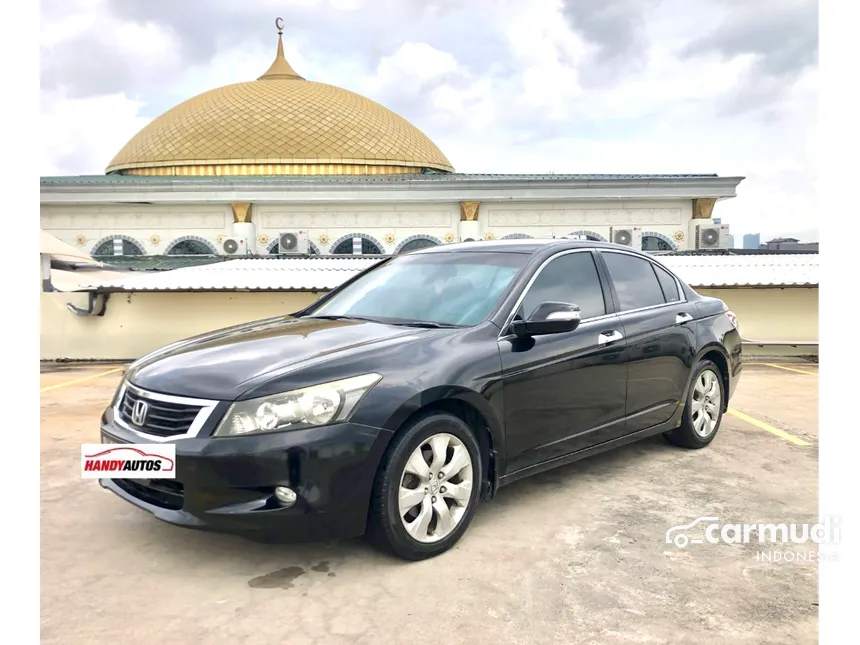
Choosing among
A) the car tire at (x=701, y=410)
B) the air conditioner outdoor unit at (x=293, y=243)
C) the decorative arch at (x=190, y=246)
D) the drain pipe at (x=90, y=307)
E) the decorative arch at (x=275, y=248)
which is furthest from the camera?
the decorative arch at (x=190, y=246)

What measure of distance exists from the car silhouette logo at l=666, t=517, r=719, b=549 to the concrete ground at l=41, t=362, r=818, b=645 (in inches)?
2.0

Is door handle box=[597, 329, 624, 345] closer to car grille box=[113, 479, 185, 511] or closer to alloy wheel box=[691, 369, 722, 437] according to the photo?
alloy wheel box=[691, 369, 722, 437]

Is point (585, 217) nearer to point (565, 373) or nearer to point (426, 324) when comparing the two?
point (565, 373)

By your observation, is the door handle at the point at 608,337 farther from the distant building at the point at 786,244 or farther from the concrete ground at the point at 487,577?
the distant building at the point at 786,244

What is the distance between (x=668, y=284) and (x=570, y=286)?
4.42ft

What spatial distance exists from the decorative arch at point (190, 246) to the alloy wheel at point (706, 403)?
26.4 metres

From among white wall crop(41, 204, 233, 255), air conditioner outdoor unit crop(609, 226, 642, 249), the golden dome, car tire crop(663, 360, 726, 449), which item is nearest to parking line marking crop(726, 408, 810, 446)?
car tire crop(663, 360, 726, 449)

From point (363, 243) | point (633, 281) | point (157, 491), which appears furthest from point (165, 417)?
point (363, 243)

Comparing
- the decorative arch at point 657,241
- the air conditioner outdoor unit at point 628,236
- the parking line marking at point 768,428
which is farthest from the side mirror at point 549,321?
the decorative arch at point 657,241

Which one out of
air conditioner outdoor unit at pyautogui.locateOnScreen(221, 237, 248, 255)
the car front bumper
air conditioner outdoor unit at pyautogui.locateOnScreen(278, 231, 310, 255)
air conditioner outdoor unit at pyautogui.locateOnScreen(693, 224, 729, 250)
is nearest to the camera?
the car front bumper

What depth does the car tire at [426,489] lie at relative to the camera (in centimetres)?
324

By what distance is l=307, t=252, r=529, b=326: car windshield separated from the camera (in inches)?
161
